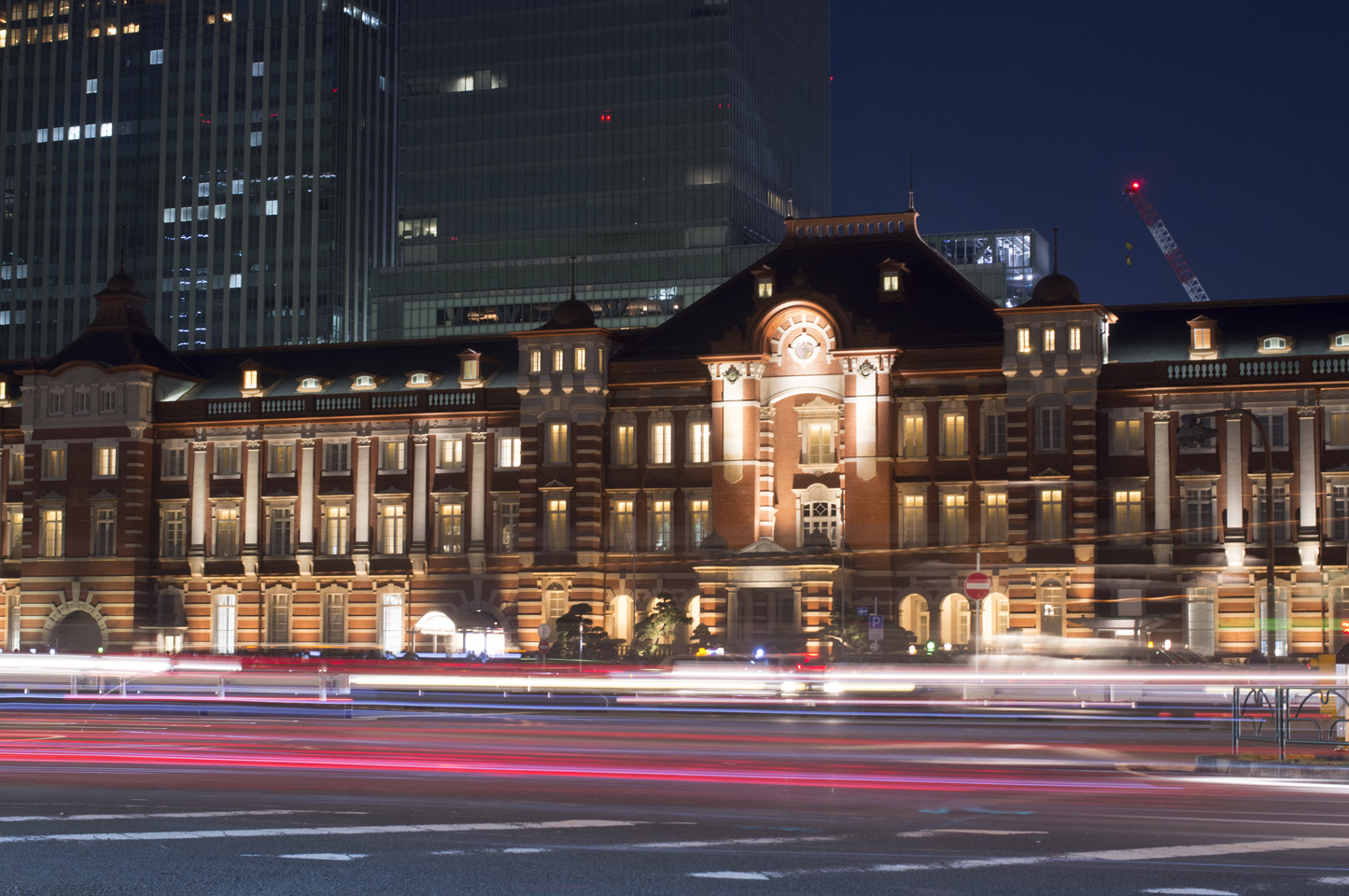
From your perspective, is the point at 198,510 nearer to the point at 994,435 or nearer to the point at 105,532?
the point at 105,532

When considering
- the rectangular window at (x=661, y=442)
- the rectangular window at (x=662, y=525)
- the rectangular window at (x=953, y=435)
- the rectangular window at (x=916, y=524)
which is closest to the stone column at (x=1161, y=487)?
the rectangular window at (x=953, y=435)

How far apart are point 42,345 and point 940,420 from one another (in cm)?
10874

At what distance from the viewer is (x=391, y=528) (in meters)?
77.8

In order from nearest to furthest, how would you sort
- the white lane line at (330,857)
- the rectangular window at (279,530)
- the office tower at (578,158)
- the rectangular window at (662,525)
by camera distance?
the white lane line at (330,857) → the rectangular window at (662,525) → the rectangular window at (279,530) → the office tower at (578,158)

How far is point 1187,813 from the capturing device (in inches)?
795

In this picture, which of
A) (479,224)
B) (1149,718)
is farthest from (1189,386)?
(479,224)

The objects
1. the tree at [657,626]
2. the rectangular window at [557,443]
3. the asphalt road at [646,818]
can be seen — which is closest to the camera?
the asphalt road at [646,818]

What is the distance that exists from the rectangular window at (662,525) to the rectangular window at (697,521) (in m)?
0.90

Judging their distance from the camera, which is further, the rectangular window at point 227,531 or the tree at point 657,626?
the rectangular window at point 227,531

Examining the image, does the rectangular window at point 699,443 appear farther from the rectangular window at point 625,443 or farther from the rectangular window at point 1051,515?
the rectangular window at point 1051,515

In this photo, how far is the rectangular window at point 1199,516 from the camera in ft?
220

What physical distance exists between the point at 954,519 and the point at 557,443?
16775 millimetres

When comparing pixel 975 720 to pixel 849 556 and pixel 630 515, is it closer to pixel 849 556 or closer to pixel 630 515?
pixel 849 556

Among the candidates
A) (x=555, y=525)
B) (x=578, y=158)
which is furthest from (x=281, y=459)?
(x=578, y=158)
